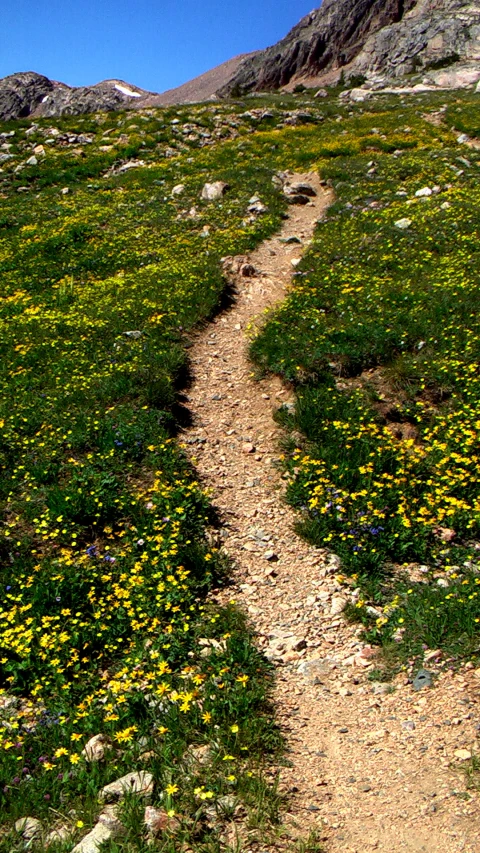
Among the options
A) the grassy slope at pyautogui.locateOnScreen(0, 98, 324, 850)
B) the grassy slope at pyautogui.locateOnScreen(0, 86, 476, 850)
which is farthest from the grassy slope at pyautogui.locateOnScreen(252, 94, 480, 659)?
the grassy slope at pyautogui.locateOnScreen(0, 98, 324, 850)

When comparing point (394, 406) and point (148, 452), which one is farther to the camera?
point (394, 406)

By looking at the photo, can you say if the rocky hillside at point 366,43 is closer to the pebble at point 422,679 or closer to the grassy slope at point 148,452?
the grassy slope at point 148,452

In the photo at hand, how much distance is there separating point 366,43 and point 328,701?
121 meters

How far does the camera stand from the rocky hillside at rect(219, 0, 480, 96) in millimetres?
76500

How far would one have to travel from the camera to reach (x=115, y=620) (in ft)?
22.3

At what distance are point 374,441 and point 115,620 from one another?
488 cm

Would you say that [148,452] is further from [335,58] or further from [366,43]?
[335,58]

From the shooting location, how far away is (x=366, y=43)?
338 feet

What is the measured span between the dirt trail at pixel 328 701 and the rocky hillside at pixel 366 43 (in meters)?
77.5

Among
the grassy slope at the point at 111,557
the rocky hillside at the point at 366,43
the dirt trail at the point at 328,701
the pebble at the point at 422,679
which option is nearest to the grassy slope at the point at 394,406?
the pebble at the point at 422,679

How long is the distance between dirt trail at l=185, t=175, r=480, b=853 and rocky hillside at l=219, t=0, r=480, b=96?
77.5 metres

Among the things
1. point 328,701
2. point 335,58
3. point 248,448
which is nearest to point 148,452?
point 248,448

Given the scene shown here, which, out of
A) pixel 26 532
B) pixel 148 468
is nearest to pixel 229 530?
pixel 148 468

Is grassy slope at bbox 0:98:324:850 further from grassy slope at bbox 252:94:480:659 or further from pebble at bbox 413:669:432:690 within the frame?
grassy slope at bbox 252:94:480:659
